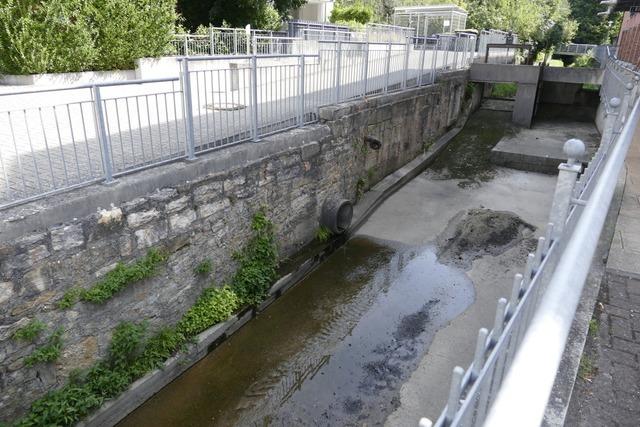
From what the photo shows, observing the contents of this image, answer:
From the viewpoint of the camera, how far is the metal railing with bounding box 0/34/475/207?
441 centimetres

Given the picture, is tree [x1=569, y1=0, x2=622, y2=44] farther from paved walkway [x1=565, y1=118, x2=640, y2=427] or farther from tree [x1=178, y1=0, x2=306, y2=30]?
paved walkway [x1=565, y1=118, x2=640, y2=427]

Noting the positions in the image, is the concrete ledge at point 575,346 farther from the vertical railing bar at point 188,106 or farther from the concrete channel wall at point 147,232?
the vertical railing bar at point 188,106

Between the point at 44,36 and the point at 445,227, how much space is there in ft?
27.9

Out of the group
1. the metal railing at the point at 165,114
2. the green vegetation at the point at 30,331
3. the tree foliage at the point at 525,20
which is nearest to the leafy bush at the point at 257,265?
the metal railing at the point at 165,114

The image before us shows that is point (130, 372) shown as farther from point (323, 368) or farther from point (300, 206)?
point (300, 206)

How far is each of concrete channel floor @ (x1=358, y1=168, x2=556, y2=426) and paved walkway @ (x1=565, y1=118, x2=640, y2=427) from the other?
213 centimetres

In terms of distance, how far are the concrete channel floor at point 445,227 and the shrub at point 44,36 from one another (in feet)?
22.3

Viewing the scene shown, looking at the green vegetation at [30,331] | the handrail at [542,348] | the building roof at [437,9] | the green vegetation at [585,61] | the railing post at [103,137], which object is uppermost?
the building roof at [437,9]

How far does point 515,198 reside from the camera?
10898 mm

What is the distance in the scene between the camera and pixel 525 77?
683 inches

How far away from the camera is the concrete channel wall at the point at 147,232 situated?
3.93 meters

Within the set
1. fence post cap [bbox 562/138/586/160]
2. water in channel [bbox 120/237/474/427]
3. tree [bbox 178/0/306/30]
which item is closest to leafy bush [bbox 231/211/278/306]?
water in channel [bbox 120/237/474/427]

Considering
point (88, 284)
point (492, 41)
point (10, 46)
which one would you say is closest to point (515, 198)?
point (88, 284)

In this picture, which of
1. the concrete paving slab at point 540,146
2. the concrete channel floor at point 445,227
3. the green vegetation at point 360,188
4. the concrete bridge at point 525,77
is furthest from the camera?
the concrete bridge at point 525,77
